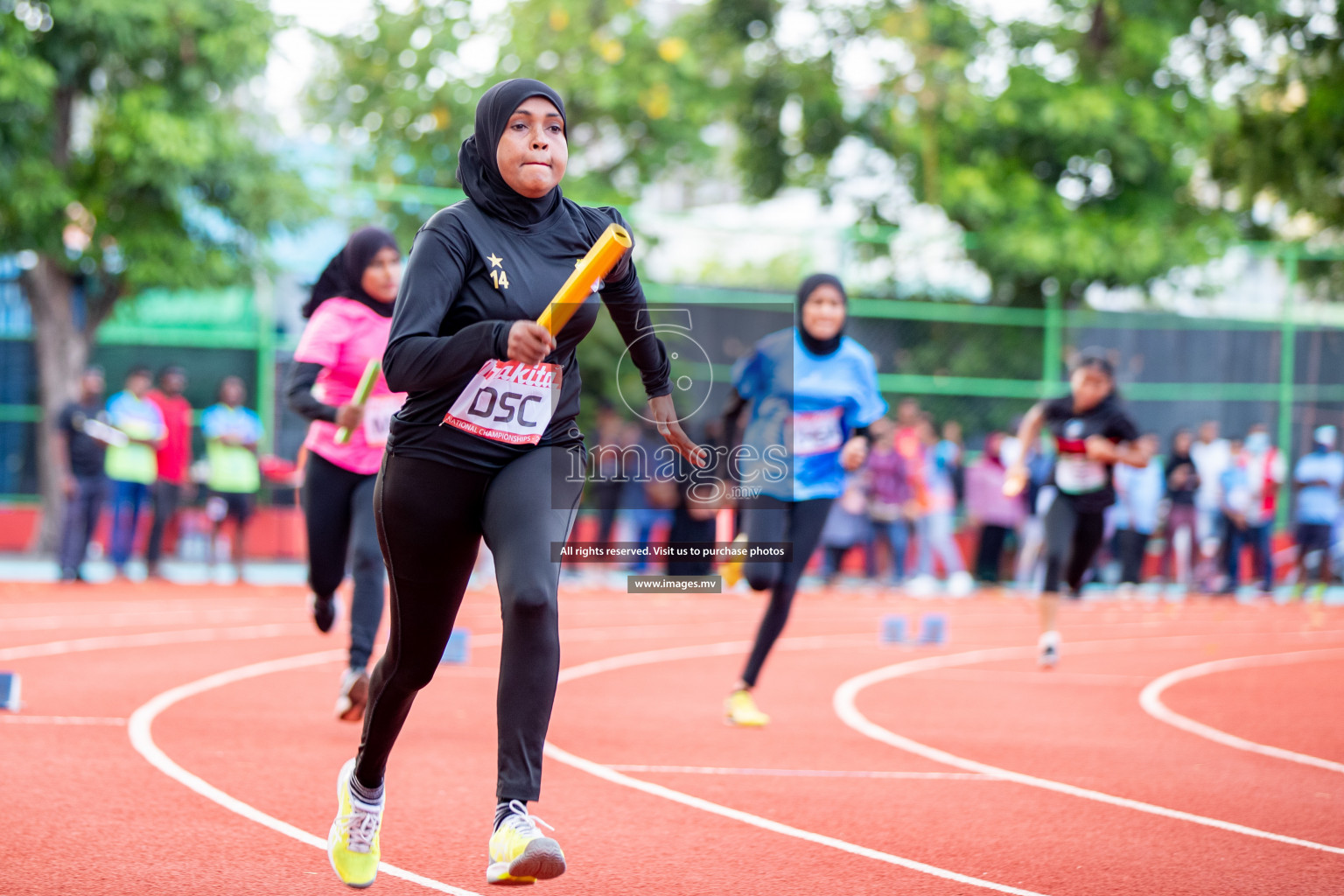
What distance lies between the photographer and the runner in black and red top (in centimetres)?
1016

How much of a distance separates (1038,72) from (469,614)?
14.5 meters

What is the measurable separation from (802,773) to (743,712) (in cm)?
126

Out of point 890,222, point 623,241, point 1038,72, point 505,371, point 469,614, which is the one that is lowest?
point 469,614

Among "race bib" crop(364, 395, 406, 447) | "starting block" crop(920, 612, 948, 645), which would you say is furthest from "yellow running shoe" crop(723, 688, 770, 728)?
"starting block" crop(920, 612, 948, 645)

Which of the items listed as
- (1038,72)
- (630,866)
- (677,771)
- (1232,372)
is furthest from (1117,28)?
(630,866)

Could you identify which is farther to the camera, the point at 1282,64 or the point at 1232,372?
the point at 1232,372

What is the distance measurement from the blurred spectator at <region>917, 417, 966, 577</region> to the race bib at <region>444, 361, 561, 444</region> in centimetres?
1425

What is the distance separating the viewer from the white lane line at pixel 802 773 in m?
6.35

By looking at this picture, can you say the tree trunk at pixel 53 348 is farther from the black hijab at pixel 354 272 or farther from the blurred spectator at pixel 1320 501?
the blurred spectator at pixel 1320 501

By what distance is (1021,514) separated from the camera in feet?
62.0

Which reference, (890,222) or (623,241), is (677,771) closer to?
(623,241)

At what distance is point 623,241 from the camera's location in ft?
12.0

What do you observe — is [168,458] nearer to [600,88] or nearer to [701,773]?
[600,88]

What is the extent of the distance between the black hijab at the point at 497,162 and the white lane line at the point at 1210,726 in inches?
188
